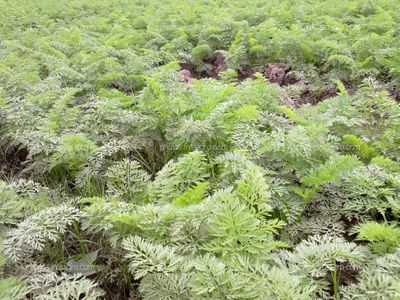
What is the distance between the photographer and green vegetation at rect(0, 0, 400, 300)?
6.29ft

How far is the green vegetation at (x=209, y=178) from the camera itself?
75.5 inches

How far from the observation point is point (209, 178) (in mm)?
2973

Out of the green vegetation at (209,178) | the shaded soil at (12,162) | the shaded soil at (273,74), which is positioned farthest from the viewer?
the shaded soil at (273,74)

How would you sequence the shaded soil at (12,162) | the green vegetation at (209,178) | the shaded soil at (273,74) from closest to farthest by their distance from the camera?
the green vegetation at (209,178), the shaded soil at (12,162), the shaded soil at (273,74)

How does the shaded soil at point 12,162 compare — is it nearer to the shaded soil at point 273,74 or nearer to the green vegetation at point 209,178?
the green vegetation at point 209,178

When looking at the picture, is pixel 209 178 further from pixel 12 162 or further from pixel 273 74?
pixel 273 74

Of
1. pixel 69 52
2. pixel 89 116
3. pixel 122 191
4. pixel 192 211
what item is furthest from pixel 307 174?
pixel 69 52

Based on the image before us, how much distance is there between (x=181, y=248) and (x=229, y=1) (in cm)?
911

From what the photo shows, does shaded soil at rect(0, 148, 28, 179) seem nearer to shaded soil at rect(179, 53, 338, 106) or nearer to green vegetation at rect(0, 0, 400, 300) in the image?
green vegetation at rect(0, 0, 400, 300)

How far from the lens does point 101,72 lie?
519 cm

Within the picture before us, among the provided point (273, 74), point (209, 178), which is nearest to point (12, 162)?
point (209, 178)

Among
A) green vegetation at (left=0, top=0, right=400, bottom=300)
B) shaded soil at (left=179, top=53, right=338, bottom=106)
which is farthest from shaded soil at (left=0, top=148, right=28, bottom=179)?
shaded soil at (left=179, top=53, right=338, bottom=106)

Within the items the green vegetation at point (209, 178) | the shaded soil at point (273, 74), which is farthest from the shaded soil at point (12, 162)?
the shaded soil at point (273, 74)

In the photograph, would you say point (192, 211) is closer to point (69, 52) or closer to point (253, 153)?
point (253, 153)
